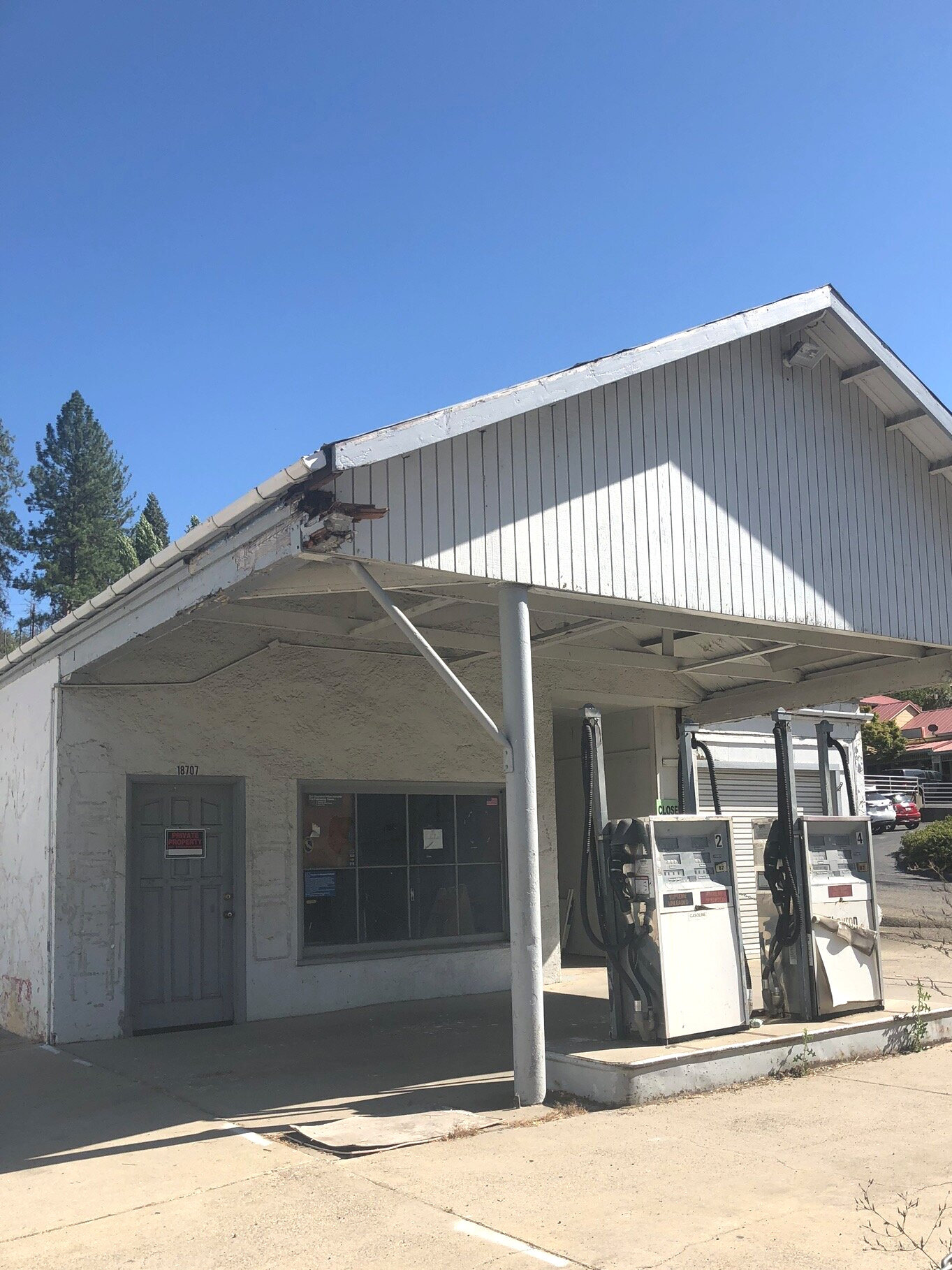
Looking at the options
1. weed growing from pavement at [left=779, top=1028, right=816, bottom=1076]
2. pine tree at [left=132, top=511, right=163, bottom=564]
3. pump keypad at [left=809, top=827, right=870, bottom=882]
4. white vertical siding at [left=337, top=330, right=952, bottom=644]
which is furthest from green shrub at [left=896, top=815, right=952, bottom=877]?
pine tree at [left=132, top=511, right=163, bottom=564]

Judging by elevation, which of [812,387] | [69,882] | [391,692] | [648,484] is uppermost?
[812,387]

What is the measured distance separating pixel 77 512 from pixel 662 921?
57.0m

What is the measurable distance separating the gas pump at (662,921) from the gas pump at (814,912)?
2.36 feet

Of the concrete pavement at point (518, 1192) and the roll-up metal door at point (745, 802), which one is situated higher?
the roll-up metal door at point (745, 802)

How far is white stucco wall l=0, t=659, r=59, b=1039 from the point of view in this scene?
9.84m

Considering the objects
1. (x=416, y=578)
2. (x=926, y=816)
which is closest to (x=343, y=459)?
(x=416, y=578)

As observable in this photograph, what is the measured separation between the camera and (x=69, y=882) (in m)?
9.61

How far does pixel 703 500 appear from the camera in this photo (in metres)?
8.62

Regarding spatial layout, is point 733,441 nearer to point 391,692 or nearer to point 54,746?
point 391,692

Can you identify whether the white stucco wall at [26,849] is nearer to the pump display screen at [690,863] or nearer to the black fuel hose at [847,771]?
the pump display screen at [690,863]

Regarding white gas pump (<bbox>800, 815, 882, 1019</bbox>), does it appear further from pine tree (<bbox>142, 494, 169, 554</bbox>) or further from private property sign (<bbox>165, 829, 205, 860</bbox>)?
pine tree (<bbox>142, 494, 169, 554</bbox>)

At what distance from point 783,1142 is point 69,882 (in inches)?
245

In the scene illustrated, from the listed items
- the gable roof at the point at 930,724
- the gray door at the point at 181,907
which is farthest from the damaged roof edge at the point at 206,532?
the gable roof at the point at 930,724

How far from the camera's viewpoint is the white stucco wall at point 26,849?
9.84 metres
